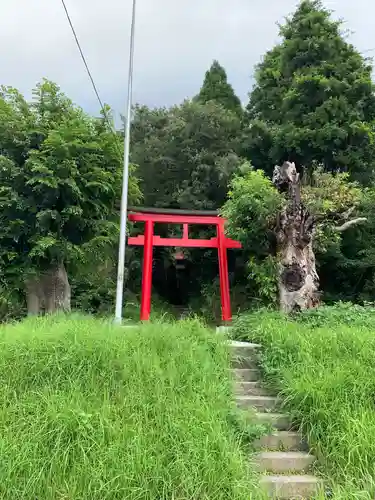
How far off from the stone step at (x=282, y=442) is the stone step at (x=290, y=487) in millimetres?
428

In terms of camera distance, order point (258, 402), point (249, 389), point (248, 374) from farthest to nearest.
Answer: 1. point (248, 374)
2. point (249, 389)
3. point (258, 402)

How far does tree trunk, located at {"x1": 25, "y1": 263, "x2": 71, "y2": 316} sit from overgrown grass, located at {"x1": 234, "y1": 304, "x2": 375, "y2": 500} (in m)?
5.15

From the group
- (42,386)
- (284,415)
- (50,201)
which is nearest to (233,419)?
(284,415)

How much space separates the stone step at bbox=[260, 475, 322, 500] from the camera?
355 centimetres

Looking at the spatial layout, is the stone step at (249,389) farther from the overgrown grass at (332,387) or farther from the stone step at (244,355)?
the stone step at (244,355)

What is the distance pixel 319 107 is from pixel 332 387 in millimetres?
11968

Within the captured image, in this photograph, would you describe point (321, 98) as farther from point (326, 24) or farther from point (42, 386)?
point (42, 386)

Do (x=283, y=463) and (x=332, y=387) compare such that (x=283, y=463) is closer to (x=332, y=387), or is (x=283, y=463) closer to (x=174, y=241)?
(x=332, y=387)

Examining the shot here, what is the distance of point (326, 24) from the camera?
1559cm

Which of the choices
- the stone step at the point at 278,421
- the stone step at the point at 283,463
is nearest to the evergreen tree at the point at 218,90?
the stone step at the point at 278,421

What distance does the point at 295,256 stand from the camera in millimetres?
8594

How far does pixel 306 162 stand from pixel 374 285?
4484mm

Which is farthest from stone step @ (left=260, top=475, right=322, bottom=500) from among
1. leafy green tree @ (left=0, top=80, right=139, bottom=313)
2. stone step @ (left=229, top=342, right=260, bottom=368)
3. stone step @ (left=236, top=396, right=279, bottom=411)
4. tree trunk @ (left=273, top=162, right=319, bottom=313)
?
leafy green tree @ (left=0, top=80, right=139, bottom=313)

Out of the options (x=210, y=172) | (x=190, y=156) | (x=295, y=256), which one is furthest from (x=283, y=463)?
(x=190, y=156)
